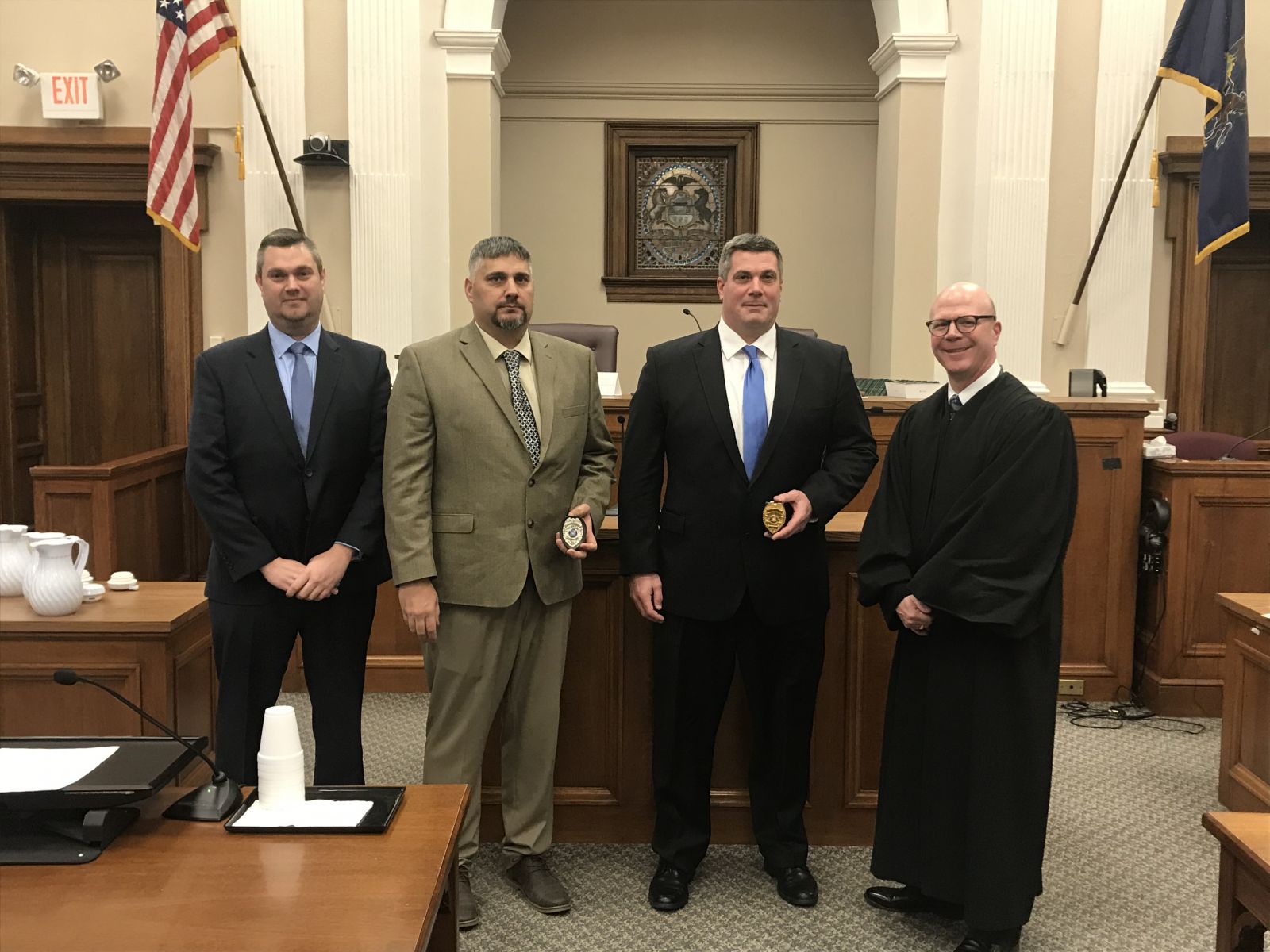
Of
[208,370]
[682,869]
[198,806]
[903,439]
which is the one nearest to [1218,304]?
[903,439]

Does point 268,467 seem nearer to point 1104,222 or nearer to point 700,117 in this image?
point 1104,222

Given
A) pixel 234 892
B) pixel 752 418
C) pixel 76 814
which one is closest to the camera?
pixel 234 892

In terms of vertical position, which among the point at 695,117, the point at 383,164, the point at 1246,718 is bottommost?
the point at 1246,718

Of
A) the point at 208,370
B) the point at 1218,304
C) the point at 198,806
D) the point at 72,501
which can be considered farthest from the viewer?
the point at 1218,304

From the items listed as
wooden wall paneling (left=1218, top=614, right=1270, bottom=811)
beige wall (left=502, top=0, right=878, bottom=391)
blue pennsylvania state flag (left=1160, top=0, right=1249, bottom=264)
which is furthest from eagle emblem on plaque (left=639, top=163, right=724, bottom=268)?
wooden wall paneling (left=1218, top=614, right=1270, bottom=811)

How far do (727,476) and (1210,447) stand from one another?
3507 mm

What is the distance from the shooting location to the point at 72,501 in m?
4.53

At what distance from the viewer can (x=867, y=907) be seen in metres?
3.04

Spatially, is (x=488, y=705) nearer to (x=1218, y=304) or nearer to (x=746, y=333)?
(x=746, y=333)

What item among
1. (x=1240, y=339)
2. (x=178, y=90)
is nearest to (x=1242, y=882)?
(x=178, y=90)

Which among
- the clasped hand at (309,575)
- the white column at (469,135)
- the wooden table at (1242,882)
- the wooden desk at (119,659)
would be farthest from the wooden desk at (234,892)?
the white column at (469,135)

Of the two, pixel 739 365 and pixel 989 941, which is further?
pixel 739 365

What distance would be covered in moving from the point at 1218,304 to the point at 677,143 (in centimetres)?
350

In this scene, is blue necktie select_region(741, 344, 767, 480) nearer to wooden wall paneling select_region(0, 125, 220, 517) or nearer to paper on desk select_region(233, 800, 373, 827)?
paper on desk select_region(233, 800, 373, 827)
